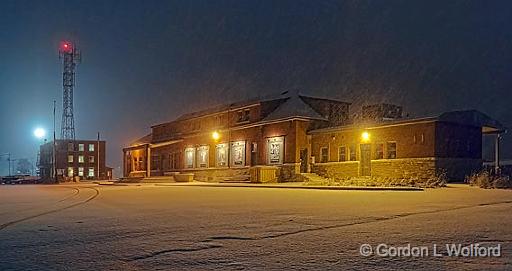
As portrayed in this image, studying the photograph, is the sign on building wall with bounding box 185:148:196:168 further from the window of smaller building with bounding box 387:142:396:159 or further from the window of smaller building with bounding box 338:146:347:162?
the window of smaller building with bounding box 387:142:396:159

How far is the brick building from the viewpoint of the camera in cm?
3575

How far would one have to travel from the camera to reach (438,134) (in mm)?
34594

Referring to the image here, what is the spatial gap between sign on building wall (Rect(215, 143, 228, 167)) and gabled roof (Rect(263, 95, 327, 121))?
24.0 ft

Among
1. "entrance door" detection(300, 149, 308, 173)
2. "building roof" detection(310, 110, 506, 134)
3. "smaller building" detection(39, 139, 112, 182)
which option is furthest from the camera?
"smaller building" detection(39, 139, 112, 182)

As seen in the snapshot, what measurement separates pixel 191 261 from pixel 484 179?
25296mm

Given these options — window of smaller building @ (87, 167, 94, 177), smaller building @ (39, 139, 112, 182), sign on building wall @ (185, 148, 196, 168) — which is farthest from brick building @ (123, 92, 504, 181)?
window of smaller building @ (87, 167, 94, 177)

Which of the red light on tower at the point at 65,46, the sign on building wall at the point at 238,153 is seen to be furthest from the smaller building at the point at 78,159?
the sign on building wall at the point at 238,153

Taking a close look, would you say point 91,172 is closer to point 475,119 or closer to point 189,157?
point 189,157

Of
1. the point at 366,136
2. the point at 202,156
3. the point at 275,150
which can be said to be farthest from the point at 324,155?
the point at 202,156

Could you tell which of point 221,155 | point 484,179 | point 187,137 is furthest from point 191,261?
point 187,137

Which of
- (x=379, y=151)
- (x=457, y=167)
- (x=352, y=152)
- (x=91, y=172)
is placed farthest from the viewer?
(x=91, y=172)

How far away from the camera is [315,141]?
146 ft

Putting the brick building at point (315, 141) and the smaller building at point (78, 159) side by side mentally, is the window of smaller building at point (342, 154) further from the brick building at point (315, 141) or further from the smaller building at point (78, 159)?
the smaller building at point (78, 159)

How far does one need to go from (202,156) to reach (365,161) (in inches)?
907
